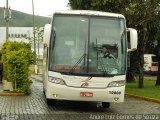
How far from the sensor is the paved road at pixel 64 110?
15.0 m

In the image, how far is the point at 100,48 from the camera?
16812 mm

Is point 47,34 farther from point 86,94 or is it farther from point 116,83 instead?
point 116,83

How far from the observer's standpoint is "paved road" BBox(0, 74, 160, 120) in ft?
49.1

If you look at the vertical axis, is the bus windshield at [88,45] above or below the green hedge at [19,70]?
above

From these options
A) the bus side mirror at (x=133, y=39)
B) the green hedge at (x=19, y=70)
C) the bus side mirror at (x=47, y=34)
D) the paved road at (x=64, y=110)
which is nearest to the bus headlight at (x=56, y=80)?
the paved road at (x=64, y=110)

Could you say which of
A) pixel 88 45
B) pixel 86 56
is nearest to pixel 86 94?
pixel 86 56

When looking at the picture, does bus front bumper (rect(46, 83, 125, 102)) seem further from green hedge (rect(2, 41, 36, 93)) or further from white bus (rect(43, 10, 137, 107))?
green hedge (rect(2, 41, 36, 93))

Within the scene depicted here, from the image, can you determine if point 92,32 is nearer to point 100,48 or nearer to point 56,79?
point 100,48

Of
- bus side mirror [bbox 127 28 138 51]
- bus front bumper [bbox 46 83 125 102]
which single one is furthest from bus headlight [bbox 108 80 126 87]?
bus side mirror [bbox 127 28 138 51]

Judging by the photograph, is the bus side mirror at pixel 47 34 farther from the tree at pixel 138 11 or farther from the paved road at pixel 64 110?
the tree at pixel 138 11

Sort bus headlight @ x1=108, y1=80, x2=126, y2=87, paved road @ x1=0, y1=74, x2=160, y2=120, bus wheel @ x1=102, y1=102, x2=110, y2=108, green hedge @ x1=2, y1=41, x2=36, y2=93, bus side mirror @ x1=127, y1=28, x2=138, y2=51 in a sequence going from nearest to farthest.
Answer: paved road @ x1=0, y1=74, x2=160, y2=120
bus headlight @ x1=108, y1=80, x2=126, y2=87
bus side mirror @ x1=127, y1=28, x2=138, y2=51
bus wheel @ x1=102, y1=102, x2=110, y2=108
green hedge @ x1=2, y1=41, x2=36, y2=93

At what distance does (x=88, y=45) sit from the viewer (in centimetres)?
1675

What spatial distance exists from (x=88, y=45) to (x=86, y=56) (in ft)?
1.34

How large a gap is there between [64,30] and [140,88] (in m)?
12.6
